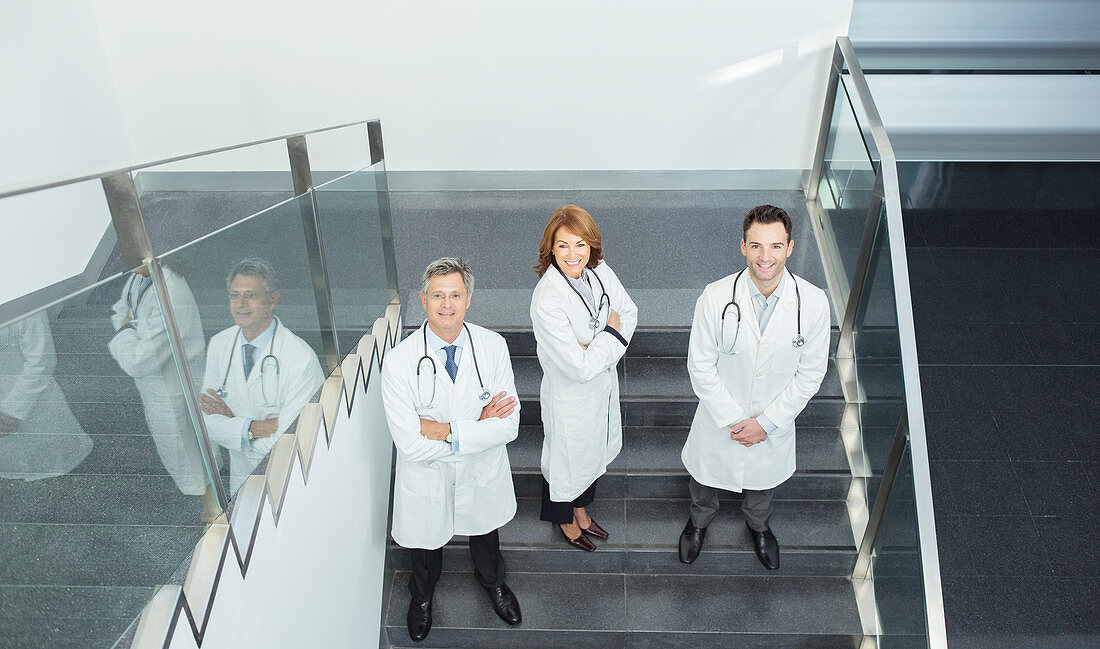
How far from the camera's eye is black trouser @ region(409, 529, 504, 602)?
3.35 meters

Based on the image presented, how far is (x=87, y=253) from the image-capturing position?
14.2 ft

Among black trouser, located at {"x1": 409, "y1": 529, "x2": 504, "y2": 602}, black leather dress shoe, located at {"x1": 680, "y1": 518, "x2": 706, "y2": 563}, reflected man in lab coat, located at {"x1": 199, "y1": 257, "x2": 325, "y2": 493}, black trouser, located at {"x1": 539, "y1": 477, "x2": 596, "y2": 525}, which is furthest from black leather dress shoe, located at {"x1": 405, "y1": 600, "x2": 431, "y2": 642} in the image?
reflected man in lab coat, located at {"x1": 199, "y1": 257, "x2": 325, "y2": 493}

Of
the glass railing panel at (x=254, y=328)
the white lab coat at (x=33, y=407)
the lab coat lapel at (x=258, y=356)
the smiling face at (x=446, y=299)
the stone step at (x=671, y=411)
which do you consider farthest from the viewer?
the stone step at (x=671, y=411)

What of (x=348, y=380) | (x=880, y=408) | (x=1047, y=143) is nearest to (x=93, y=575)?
(x=348, y=380)

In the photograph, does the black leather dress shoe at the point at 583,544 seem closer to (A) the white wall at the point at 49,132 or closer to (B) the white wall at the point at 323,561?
(B) the white wall at the point at 323,561

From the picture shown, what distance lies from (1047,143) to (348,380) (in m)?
5.02

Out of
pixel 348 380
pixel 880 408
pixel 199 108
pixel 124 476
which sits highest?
pixel 199 108

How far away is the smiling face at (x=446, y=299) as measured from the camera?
274 centimetres

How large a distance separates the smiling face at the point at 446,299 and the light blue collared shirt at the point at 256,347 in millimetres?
551

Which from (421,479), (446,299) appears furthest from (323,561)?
(446,299)

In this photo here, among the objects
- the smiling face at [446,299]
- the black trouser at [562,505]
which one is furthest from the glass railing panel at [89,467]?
the black trouser at [562,505]

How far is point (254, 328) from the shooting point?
2.30 meters

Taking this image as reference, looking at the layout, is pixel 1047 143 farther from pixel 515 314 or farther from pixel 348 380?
pixel 348 380

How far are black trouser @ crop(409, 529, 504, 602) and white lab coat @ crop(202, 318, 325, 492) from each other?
1.01m
